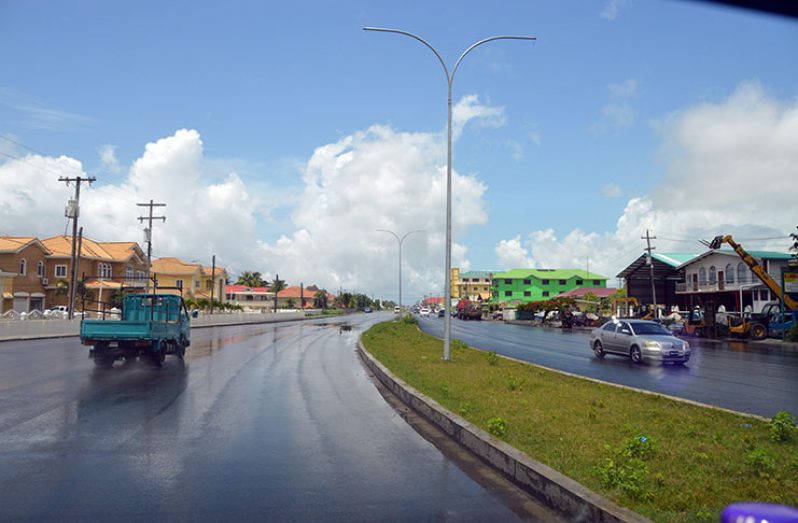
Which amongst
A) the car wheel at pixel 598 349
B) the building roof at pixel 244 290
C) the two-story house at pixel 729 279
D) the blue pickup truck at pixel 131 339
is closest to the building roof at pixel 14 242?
the blue pickup truck at pixel 131 339

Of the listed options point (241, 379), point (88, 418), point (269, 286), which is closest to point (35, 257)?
point (241, 379)

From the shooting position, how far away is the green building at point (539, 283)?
420 feet

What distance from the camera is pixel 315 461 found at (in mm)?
7477

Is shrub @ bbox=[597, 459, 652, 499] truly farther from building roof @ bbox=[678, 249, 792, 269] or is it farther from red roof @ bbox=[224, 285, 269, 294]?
red roof @ bbox=[224, 285, 269, 294]

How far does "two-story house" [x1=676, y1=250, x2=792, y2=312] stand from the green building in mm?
61939

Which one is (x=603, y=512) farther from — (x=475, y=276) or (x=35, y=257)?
(x=475, y=276)

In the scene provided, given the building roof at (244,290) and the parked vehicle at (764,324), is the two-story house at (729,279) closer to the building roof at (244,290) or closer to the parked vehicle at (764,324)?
the parked vehicle at (764,324)

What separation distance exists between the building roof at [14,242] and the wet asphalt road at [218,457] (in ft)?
165

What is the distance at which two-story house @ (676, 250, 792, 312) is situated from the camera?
53.1 m

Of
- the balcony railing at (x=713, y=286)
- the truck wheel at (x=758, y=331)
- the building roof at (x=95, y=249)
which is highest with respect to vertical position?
the building roof at (x=95, y=249)

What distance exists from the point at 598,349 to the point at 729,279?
3927cm

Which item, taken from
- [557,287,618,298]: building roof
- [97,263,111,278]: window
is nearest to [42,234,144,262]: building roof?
[97,263,111,278]: window

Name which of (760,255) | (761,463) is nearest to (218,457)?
(761,463)

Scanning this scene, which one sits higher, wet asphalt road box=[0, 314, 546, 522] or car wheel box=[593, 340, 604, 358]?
car wheel box=[593, 340, 604, 358]
